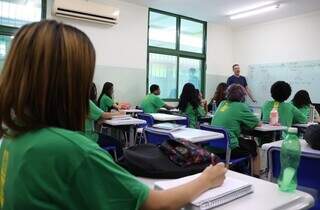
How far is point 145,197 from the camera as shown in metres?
0.80

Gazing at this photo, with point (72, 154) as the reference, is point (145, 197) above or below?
below

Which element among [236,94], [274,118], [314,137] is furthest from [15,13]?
[314,137]

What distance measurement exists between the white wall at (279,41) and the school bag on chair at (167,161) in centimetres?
642

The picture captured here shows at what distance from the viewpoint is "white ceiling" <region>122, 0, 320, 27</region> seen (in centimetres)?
645

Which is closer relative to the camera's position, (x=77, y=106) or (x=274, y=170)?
(x=77, y=106)

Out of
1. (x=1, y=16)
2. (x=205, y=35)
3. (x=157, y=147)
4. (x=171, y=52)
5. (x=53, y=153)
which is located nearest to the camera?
(x=53, y=153)

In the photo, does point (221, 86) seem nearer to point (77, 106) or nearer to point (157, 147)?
point (157, 147)

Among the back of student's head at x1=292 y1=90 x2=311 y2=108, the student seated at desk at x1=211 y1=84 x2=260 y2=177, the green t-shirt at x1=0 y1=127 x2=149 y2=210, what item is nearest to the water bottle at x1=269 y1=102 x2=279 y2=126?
the student seated at desk at x1=211 y1=84 x2=260 y2=177

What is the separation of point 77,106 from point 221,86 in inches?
199

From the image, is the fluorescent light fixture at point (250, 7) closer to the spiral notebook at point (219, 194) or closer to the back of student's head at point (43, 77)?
the spiral notebook at point (219, 194)

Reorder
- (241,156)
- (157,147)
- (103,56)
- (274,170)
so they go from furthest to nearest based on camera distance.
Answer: (103,56), (241,156), (274,170), (157,147)

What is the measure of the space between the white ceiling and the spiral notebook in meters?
5.87

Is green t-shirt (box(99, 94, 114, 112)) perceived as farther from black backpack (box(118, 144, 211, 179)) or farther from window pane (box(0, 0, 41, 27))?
black backpack (box(118, 144, 211, 179))

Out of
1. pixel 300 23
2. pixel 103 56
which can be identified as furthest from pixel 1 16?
pixel 300 23
